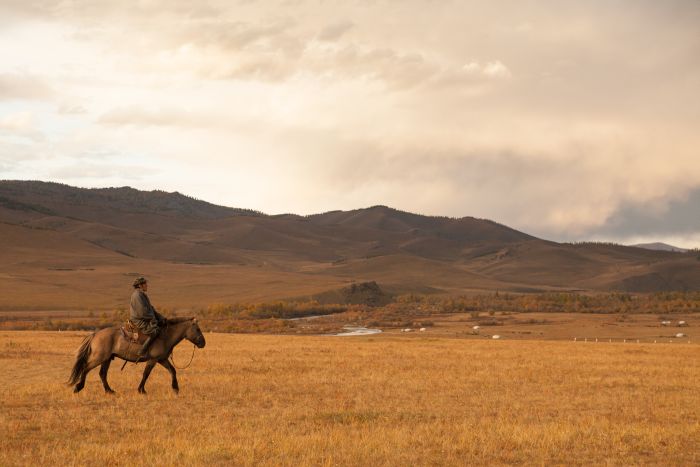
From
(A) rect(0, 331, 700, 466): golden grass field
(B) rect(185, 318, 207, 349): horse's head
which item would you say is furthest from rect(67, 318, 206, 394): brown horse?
(A) rect(0, 331, 700, 466): golden grass field

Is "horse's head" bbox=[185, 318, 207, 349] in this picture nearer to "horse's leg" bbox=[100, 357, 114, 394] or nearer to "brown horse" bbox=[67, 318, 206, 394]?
"brown horse" bbox=[67, 318, 206, 394]

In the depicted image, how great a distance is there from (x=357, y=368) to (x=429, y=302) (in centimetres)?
7708

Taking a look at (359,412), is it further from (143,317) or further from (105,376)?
(105,376)

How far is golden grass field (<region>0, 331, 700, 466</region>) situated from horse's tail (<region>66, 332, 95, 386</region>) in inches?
13.9

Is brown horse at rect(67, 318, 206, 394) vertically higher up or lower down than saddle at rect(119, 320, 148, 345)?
lower down

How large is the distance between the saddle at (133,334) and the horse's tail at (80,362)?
931mm

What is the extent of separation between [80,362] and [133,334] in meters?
1.37

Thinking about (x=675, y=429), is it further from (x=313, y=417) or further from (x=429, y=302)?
(x=429, y=302)

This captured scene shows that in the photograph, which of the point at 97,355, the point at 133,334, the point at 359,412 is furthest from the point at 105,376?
the point at 359,412

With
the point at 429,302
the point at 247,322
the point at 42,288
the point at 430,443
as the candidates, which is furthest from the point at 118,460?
the point at 42,288

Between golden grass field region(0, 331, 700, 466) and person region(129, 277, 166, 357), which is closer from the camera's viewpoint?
golden grass field region(0, 331, 700, 466)

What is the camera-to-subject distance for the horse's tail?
18906 millimetres

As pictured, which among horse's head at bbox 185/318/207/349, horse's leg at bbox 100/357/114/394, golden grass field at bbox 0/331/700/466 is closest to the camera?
golden grass field at bbox 0/331/700/466

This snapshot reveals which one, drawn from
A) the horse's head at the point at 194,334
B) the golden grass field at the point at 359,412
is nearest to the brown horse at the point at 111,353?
the horse's head at the point at 194,334
